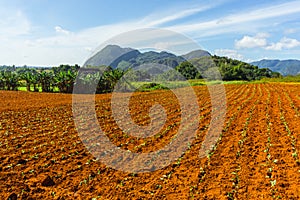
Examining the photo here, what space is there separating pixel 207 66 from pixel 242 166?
212ft

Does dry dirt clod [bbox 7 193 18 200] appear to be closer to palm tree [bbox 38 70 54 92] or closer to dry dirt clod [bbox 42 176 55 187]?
dry dirt clod [bbox 42 176 55 187]

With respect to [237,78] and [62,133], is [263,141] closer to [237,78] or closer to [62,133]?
[62,133]

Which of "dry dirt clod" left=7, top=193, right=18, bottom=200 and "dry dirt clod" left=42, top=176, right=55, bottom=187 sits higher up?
"dry dirt clod" left=42, top=176, right=55, bottom=187

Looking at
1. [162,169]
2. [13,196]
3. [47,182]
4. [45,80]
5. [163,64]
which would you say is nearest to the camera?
[13,196]

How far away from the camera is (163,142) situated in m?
10.1

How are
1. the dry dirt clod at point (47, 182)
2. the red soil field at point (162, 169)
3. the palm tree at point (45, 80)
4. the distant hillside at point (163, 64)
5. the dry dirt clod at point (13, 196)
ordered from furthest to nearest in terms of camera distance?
the palm tree at point (45, 80) → the distant hillside at point (163, 64) → the dry dirt clod at point (47, 182) → the red soil field at point (162, 169) → the dry dirt clod at point (13, 196)

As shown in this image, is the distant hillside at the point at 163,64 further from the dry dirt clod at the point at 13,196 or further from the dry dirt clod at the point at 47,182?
the dry dirt clod at the point at 13,196

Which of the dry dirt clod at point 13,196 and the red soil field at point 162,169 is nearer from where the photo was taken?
the dry dirt clod at point 13,196

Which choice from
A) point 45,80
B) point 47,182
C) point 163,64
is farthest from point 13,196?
point 45,80

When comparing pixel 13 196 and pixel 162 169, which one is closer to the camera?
pixel 13 196

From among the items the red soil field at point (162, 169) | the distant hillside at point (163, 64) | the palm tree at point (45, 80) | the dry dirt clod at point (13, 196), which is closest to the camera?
the dry dirt clod at point (13, 196)

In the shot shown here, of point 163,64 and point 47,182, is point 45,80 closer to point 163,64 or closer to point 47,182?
point 163,64

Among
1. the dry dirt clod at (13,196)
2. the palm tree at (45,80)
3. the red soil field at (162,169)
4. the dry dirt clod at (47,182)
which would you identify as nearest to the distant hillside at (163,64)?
the red soil field at (162,169)

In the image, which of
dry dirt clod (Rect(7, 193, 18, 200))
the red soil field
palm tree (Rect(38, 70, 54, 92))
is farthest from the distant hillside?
palm tree (Rect(38, 70, 54, 92))
